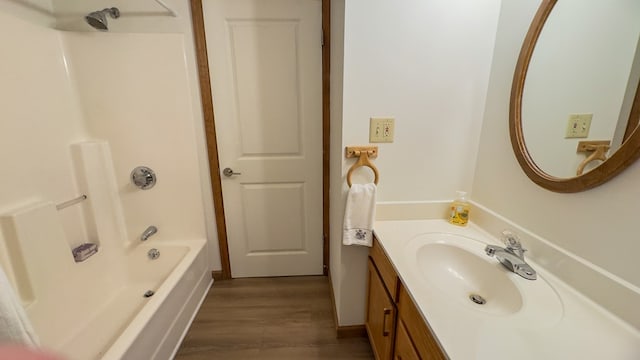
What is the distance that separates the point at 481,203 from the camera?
1.24m

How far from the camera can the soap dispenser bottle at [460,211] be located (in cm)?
125

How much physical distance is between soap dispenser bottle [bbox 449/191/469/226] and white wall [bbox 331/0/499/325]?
5cm

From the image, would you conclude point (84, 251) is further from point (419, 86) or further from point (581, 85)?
point (581, 85)

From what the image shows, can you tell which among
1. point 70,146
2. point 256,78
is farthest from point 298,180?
point 70,146

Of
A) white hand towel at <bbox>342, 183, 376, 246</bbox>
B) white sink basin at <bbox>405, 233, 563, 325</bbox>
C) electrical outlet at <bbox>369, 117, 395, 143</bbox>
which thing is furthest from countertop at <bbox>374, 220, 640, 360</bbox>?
electrical outlet at <bbox>369, 117, 395, 143</bbox>

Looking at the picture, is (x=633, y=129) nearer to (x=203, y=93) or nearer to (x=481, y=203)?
(x=481, y=203)

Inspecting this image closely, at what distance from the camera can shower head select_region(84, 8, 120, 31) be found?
1.33m

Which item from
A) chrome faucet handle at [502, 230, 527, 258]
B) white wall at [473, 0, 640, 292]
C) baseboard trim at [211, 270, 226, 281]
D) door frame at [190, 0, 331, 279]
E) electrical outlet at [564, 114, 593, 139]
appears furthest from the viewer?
baseboard trim at [211, 270, 226, 281]

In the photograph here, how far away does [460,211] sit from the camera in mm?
1256

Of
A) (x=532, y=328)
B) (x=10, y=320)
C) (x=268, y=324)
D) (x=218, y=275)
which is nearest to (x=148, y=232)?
(x=218, y=275)

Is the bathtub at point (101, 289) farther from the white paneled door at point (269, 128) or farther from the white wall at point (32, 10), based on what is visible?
the white wall at point (32, 10)

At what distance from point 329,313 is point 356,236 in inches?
32.3

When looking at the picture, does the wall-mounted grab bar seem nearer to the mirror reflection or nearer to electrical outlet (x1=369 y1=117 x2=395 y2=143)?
electrical outlet (x1=369 y1=117 x2=395 y2=143)

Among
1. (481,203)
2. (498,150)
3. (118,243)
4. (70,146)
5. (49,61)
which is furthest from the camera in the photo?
(118,243)
